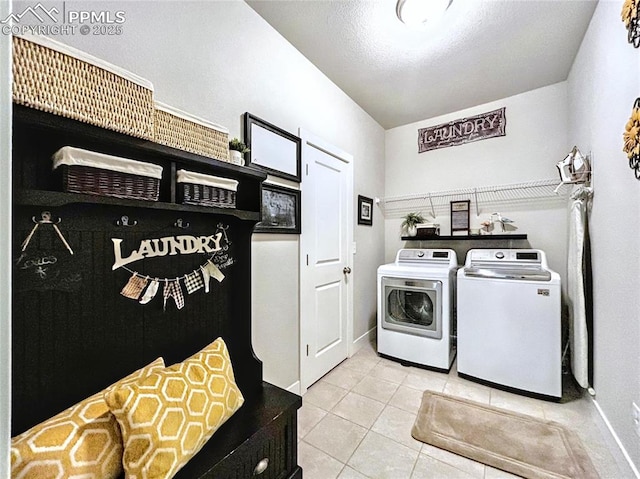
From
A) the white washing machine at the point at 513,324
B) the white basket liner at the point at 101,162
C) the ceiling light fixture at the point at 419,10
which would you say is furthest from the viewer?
the white washing machine at the point at 513,324

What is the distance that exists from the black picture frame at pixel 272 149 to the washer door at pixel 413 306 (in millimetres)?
1446

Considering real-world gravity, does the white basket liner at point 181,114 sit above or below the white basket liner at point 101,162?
above

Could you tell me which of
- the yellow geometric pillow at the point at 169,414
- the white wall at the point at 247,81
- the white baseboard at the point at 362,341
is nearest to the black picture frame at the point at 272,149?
the white wall at the point at 247,81

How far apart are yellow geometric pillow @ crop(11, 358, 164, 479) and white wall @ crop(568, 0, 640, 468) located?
2.13 m

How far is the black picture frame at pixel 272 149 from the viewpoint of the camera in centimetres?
174

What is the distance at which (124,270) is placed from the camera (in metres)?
1.10

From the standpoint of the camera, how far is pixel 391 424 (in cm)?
181

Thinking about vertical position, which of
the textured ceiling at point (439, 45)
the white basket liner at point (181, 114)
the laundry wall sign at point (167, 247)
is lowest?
the laundry wall sign at point (167, 247)

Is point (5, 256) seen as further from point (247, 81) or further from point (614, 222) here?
point (614, 222)

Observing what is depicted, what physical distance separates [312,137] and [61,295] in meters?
1.89

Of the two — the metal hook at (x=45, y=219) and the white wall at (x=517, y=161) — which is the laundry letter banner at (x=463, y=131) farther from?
the metal hook at (x=45, y=219)

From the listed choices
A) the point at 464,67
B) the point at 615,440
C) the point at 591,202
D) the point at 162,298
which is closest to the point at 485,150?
the point at 464,67

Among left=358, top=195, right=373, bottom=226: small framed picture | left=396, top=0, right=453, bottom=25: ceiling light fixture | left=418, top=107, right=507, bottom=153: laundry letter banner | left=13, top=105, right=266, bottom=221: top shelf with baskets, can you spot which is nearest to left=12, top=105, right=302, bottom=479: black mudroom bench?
left=13, top=105, right=266, bottom=221: top shelf with baskets

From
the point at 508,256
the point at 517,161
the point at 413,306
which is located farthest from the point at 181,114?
the point at 517,161
